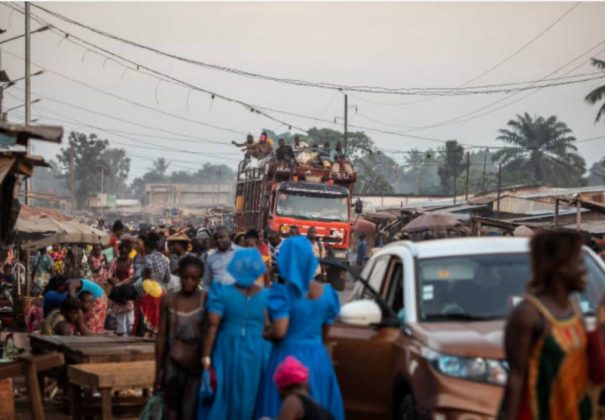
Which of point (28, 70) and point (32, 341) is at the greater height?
point (28, 70)

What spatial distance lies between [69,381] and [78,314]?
2503mm

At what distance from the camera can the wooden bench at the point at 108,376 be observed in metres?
9.29

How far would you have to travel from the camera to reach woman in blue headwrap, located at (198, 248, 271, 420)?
789cm

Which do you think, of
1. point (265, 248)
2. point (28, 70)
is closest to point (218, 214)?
point (28, 70)

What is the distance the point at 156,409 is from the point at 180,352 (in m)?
0.55

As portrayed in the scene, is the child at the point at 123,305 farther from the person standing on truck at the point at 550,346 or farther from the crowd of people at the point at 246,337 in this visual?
the person standing on truck at the point at 550,346

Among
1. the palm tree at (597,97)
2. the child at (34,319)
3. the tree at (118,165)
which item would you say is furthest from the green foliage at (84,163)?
the child at (34,319)

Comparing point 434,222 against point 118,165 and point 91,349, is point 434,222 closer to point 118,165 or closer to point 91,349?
point 91,349

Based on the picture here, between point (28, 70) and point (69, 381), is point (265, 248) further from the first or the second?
point (28, 70)

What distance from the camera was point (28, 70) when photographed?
36281 mm

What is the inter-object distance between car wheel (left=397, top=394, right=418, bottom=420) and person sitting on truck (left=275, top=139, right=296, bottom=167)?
26.4 metres

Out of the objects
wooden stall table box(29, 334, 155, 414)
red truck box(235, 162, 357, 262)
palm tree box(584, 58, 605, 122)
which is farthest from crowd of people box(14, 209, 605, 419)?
palm tree box(584, 58, 605, 122)

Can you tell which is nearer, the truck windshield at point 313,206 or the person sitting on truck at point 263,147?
the truck windshield at point 313,206

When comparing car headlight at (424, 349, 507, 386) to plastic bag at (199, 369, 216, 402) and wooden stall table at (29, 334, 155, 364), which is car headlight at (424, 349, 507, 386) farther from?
wooden stall table at (29, 334, 155, 364)
